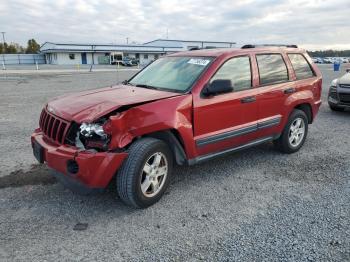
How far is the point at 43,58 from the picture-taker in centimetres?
7406

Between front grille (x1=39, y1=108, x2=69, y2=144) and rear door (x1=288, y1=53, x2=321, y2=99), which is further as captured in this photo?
rear door (x1=288, y1=53, x2=321, y2=99)

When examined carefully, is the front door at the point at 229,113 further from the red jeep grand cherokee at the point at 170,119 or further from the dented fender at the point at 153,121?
the dented fender at the point at 153,121

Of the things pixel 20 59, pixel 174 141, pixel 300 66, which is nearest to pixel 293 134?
pixel 300 66

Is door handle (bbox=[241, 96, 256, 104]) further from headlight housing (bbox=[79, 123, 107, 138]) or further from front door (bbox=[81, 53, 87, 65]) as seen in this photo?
front door (bbox=[81, 53, 87, 65])

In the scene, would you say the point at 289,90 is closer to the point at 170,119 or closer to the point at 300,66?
the point at 300,66

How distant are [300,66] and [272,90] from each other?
1.12 meters

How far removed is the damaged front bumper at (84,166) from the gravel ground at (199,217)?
16.7 inches

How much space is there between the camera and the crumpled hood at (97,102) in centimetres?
335

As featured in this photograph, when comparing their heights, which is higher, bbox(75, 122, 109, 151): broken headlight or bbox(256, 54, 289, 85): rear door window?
bbox(256, 54, 289, 85): rear door window

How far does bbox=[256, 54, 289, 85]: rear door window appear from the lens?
4.80m

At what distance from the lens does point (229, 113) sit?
4.27 m

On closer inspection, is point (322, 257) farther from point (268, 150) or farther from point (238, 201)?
point (268, 150)

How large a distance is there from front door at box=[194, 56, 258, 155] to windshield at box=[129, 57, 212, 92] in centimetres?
28

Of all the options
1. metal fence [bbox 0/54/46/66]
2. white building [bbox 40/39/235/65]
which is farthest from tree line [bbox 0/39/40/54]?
white building [bbox 40/39/235/65]
